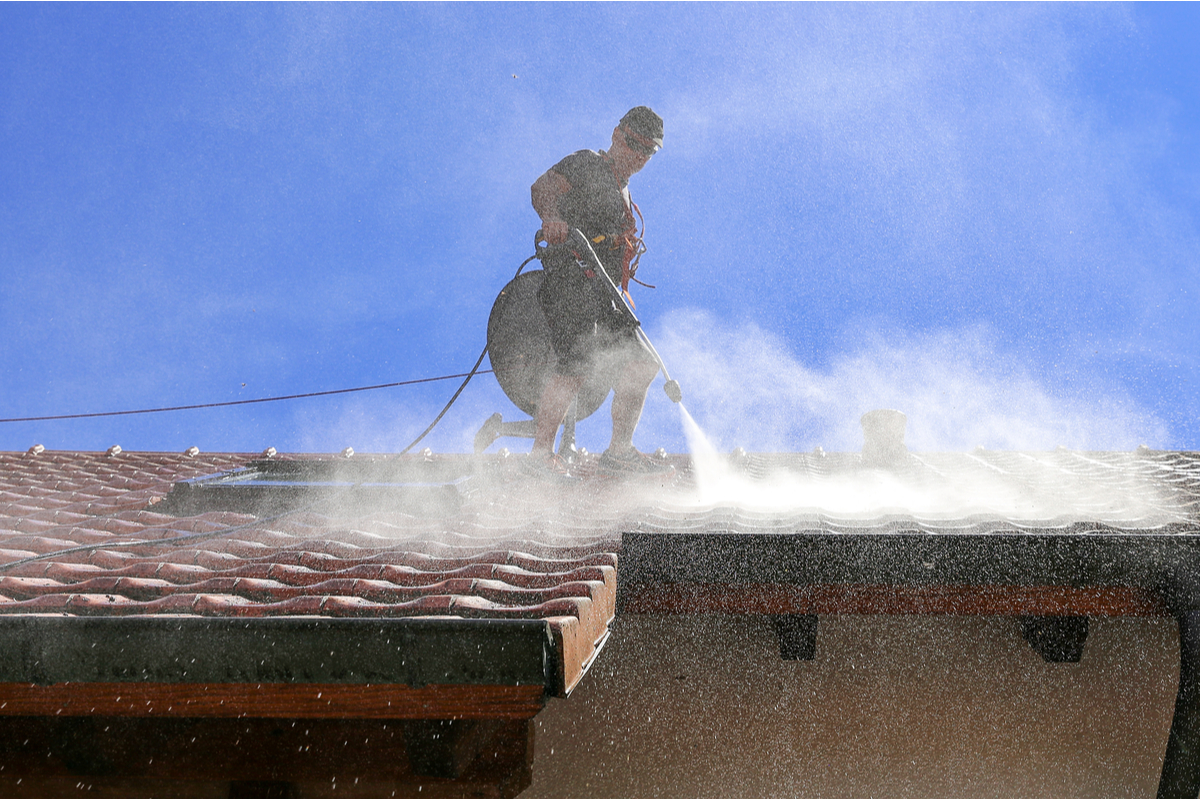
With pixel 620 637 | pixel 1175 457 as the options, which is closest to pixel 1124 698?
→ pixel 620 637

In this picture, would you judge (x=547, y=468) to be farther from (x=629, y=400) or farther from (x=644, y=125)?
(x=644, y=125)

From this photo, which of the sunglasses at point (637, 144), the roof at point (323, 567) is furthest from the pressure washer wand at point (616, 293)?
the roof at point (323, 567)

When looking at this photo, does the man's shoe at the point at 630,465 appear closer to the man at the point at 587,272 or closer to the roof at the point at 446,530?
the man at the point at 587,272

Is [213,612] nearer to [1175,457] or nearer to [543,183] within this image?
[543,183]

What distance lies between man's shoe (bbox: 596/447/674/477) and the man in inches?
2.0

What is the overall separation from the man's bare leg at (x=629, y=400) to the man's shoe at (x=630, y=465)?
37 mm

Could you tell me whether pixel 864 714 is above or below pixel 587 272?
below

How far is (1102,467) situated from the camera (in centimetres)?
507

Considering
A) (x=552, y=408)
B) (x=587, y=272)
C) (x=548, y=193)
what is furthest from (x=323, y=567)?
(x=548, y=193)

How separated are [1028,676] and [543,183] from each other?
3514 millimetres

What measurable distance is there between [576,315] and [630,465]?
3.43 ft

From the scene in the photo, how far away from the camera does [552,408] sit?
471 centimetres

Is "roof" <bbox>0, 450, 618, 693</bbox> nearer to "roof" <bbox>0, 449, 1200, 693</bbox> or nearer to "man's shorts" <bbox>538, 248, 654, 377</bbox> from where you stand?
"roof" <bbox>0, 449, 1200, 693</bbox>

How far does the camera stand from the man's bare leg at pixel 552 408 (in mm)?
4703
